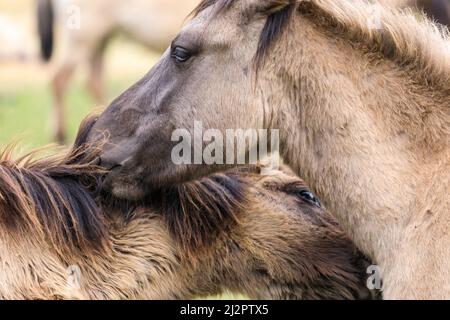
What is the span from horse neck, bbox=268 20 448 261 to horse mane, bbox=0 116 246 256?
0.50 m

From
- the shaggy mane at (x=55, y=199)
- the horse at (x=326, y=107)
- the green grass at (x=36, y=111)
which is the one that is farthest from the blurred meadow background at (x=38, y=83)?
the horse at (x=326, y=107)

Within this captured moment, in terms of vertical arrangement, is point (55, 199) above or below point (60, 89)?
below

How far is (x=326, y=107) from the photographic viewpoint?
13.4 ft

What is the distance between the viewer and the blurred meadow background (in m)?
12.5

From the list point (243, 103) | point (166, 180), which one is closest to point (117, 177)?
point (166, 180)

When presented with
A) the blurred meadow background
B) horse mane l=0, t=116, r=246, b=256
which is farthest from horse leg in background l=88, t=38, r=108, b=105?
horse mane l=0, t=116, r=246, b=256

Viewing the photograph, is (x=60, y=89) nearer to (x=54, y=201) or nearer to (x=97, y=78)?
(x=97, y=78)

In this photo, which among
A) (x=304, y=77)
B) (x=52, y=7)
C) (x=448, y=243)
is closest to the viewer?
(x=448, y=243)

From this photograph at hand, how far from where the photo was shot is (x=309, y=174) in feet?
13.7

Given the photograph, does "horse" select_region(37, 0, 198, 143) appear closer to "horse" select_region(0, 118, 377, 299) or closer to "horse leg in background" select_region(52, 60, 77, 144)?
"horse leg in background" select_region(52, 60, 77, 144)

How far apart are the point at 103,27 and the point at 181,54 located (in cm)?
793

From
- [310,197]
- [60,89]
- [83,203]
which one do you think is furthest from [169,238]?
[60,89]
